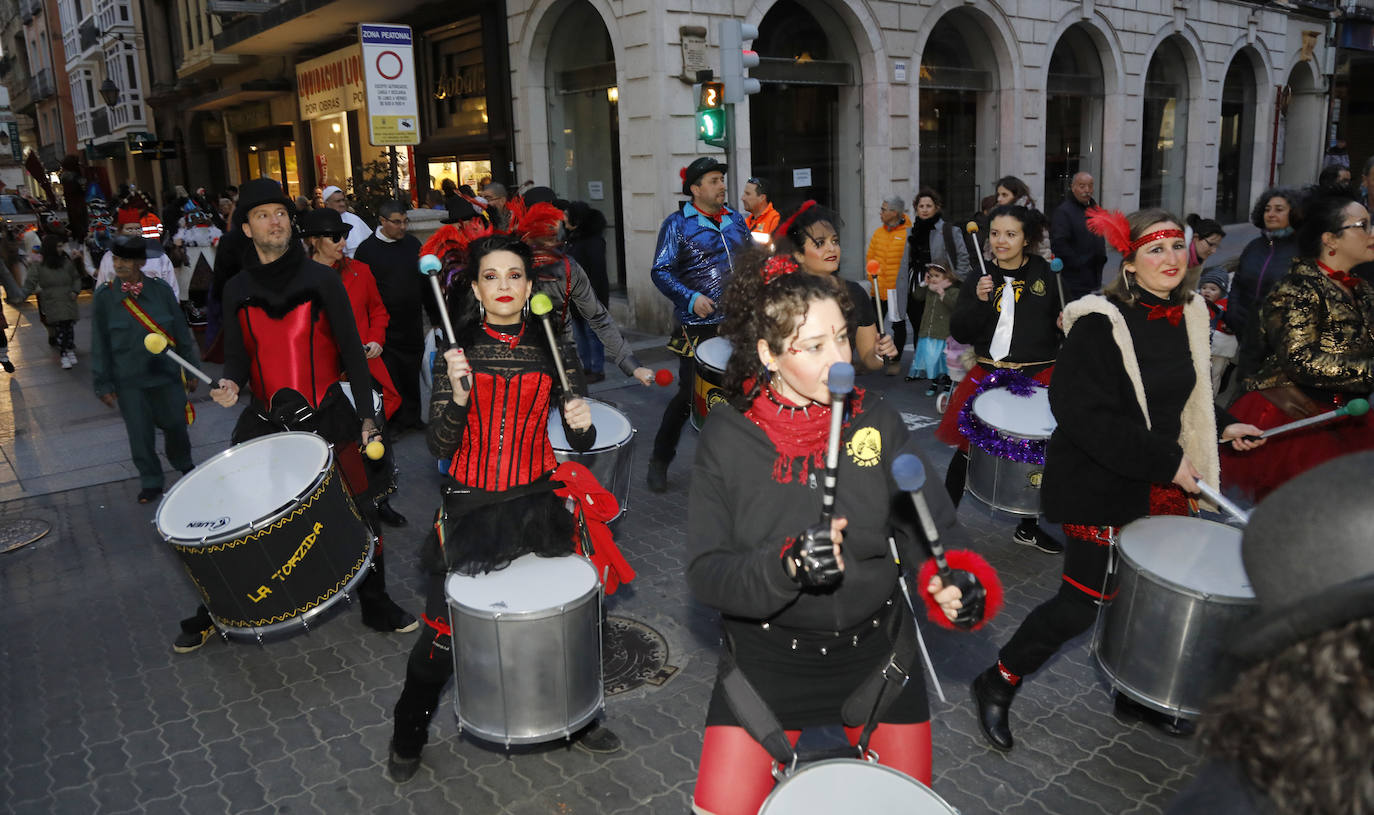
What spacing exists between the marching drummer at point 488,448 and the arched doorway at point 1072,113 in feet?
57.9

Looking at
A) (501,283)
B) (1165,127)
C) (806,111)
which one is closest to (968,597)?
(501,283)

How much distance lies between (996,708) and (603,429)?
238cm

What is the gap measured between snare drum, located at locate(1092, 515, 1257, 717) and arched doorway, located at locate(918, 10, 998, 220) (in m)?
14.2

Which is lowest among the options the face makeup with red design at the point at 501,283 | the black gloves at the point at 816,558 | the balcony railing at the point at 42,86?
the black gloves at the point at 816,558

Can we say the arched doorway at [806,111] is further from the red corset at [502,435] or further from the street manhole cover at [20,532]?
the red corset at [502,435]

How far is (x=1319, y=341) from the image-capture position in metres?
4.49

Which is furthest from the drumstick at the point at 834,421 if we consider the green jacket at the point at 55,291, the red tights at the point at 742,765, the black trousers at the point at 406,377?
the green jacket at the point at 55,291

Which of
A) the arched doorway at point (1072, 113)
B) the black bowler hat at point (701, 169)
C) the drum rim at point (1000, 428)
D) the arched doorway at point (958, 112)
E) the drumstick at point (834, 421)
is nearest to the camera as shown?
the drumstick at point (834, 421)

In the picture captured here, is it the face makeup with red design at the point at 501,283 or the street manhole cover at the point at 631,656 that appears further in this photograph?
the street manhole cover at the point at 631,656

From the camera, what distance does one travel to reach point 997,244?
17.8 ft

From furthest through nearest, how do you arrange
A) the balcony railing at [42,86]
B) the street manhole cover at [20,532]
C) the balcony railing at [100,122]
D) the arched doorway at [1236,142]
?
the balcony railing at [42,86]
the balcony railing at [100,122]
the arched doorway at [1236,142]
the street manhole cover at [20,532]

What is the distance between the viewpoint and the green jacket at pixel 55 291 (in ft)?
43.2

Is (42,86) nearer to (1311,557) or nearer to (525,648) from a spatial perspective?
(525,648)

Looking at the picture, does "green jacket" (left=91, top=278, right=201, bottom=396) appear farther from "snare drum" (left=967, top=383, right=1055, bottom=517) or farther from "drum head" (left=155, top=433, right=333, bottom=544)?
"snare drum" (left=967, top=383, right=1055, bottom=517)
